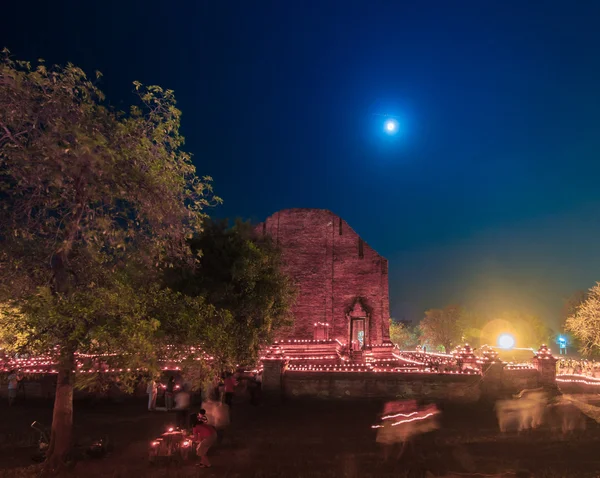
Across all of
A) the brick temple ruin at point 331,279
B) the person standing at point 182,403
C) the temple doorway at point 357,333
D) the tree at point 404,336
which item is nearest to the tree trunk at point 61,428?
the person standing at point 182,403

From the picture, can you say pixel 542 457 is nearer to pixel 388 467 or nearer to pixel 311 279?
pixel 388 467

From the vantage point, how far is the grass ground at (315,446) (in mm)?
10305

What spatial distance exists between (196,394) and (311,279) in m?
17.1

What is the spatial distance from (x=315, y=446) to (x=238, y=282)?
801 cm

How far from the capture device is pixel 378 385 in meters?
18.5

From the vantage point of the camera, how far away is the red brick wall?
32750mm

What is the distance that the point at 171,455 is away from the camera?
10586 mm

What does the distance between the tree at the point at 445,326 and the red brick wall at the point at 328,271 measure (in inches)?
1648

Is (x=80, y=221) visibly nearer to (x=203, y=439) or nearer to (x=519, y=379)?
(x=203, y=439)

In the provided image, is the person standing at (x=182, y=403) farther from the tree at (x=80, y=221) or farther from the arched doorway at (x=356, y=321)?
the arched doorway at (x=356, y=321)

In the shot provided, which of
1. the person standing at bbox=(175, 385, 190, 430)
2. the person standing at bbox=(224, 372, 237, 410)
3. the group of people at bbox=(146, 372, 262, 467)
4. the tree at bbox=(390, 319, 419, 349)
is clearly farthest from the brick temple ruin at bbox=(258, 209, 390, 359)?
the tree at bbox=(390, 319, 419, 349)

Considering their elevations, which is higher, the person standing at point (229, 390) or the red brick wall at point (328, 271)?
the red brick wall at point (328, 271)

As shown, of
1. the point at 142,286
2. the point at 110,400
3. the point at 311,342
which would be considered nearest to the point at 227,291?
the point at 110,400

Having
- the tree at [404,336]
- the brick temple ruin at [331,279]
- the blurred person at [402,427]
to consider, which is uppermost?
the brick temple ruin at [331,279]
